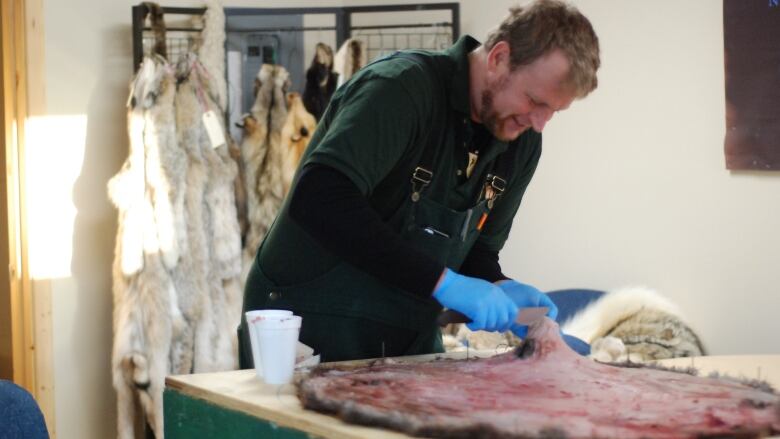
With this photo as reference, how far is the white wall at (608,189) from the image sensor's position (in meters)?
3.80

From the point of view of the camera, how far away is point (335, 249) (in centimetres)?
214

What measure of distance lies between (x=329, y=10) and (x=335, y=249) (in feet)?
8.85

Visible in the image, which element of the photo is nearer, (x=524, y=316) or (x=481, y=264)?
(x=524, y=316)

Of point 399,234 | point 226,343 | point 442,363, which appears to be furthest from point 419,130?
point 226,343

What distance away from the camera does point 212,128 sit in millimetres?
4227

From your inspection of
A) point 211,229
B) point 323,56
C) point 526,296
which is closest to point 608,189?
point 323,56

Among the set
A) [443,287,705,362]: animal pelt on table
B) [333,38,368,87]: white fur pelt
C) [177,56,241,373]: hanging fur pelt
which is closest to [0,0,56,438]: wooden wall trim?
[177,56,241,373]: hanging fur pelt

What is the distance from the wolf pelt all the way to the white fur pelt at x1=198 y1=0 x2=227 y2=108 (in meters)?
1.73

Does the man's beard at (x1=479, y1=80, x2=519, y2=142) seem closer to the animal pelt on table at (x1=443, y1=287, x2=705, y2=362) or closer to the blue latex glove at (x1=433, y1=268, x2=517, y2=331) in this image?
the blue latex glove at (x1=433, y1=268, x2=517, y2=331)

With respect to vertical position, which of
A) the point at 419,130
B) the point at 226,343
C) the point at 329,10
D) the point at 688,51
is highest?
the point at 329,10

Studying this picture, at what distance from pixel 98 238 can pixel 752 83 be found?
8.72ft

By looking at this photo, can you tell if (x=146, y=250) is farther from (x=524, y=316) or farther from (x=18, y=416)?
(x=524, y=316)

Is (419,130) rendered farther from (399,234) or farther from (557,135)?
(557,135)

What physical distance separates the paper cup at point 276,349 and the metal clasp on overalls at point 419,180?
44 centimetres
